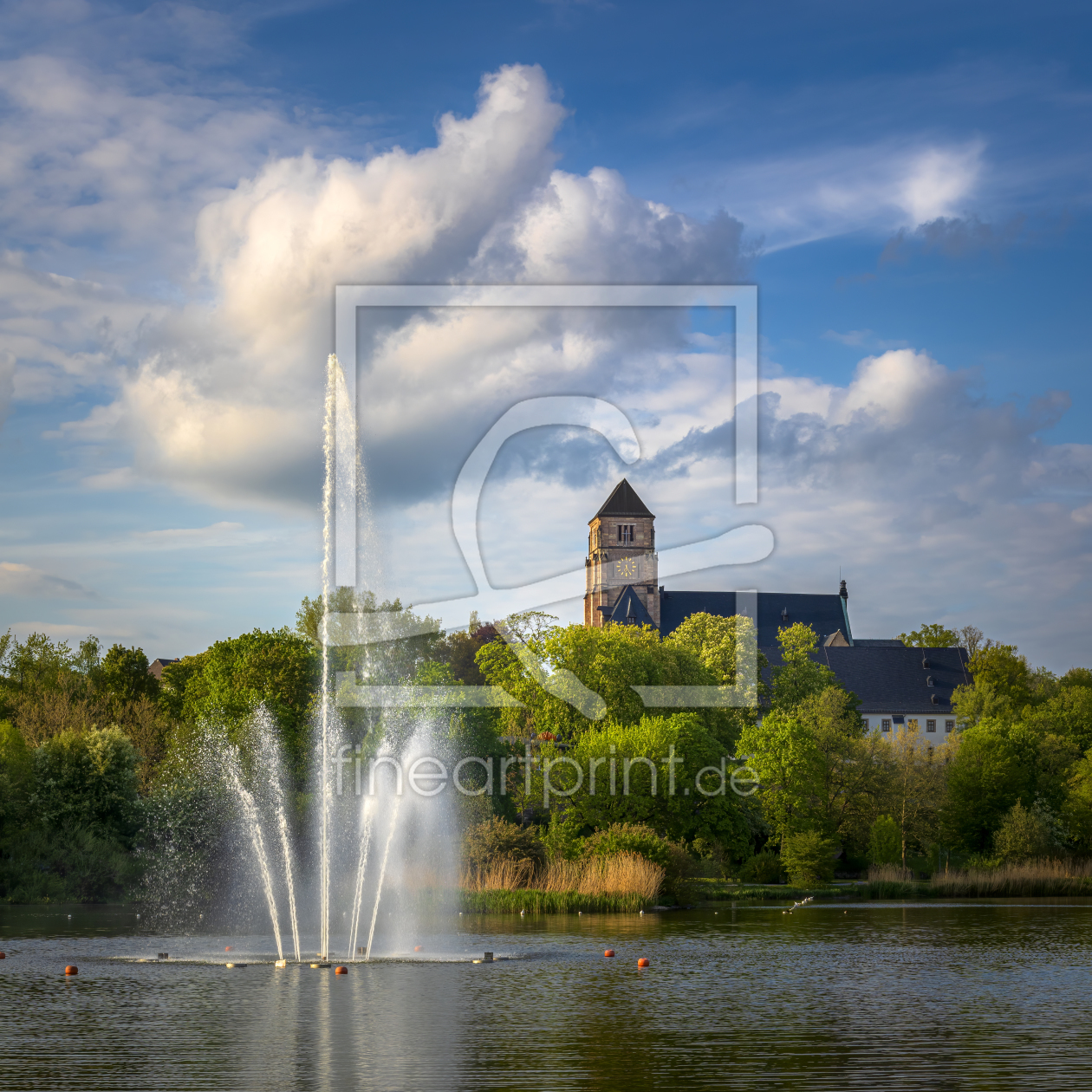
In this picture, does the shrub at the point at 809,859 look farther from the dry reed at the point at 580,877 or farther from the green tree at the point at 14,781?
the green tree at the point at 14,781

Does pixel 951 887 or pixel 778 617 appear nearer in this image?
pixel 951 887

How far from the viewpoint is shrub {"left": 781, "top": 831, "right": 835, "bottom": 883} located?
2618 inches

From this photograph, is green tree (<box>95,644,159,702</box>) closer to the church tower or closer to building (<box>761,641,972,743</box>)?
the church tower

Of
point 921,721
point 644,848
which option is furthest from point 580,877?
point 921,721

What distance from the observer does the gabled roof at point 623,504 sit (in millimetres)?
154875

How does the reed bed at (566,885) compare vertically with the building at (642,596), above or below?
below

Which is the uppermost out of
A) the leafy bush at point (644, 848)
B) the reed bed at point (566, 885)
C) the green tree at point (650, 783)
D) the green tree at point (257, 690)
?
the green tree at point (257, 690)

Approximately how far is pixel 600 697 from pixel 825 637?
101970 millimetres

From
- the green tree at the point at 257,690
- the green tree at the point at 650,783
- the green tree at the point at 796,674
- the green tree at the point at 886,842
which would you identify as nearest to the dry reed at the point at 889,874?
the green tree at the point at 886,842

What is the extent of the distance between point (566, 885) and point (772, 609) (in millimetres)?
118863

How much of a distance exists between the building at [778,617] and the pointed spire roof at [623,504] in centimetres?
11

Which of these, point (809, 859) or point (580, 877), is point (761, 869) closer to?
point (809, 859)

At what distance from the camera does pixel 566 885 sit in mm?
51000

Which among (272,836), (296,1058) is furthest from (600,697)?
(296,1058)
